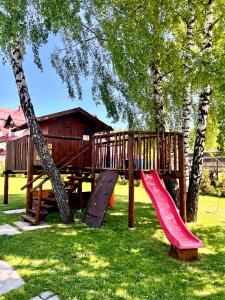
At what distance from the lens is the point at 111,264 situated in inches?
244

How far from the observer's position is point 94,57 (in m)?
10.9

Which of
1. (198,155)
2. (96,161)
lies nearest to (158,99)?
(198,155)

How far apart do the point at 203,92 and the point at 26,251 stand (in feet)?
20.7

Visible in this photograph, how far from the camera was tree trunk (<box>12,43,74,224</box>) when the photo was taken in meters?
8.45

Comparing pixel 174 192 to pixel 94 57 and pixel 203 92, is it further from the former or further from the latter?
pixel 94 57

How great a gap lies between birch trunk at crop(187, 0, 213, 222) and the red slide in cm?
141

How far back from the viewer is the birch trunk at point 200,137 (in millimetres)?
9141

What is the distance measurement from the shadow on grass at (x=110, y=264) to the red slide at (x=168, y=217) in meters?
0.39

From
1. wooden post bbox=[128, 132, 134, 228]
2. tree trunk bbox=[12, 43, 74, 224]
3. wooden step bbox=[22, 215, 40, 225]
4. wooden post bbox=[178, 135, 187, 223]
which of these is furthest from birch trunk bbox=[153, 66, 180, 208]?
wooden step bbox=[22, 215, 40, 225]

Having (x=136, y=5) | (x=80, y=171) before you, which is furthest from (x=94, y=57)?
(x=80, y=171)

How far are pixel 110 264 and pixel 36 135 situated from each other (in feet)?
13.3

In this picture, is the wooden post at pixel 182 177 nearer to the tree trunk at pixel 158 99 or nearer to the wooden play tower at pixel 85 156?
the wooden play tower at pixel 85 156

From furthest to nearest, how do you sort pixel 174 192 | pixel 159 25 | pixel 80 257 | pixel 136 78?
pixel 174 192 → pixel 159 25 → pixel 136 78 → pixel 80 257

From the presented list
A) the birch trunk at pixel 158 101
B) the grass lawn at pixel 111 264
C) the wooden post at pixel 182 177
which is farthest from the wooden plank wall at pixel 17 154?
the wooden post at pixel 182 177
